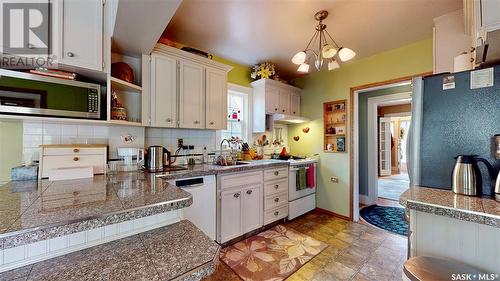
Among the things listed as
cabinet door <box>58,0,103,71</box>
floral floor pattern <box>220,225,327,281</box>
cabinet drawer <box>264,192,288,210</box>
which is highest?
cabinet door <box>58,0,103,71</box>

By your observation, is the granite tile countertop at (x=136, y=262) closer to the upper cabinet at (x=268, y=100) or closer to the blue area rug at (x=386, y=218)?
the upper cabinet at (x=268, y=100)

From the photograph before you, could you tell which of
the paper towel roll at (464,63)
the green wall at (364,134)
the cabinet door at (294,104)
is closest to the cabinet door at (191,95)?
the cabinet door at (294,104)

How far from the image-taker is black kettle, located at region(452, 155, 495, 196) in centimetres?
110

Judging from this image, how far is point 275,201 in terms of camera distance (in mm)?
2869

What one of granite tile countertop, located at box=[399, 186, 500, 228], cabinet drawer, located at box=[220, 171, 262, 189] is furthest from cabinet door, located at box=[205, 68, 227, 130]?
granite tile countertop, located at box=[399, 186, 500, 228]

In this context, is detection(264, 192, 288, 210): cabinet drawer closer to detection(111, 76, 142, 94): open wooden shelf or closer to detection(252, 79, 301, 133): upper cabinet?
detection(252, 79, 301, 133): upper cabinet

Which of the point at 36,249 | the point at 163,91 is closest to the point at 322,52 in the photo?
the point at 163,91

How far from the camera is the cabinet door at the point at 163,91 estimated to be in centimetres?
210

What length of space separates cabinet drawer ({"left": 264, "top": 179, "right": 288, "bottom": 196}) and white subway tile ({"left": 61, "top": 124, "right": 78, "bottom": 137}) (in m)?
2.16

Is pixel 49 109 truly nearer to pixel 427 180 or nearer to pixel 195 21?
pixel 195 21

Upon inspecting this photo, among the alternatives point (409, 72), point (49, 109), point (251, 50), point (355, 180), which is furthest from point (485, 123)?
point (49, 109)

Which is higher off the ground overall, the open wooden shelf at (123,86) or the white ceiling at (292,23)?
the white ceiling at (292,23)

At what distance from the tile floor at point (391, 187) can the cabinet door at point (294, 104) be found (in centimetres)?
285

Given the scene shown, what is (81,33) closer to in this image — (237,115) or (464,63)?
(237,115)
